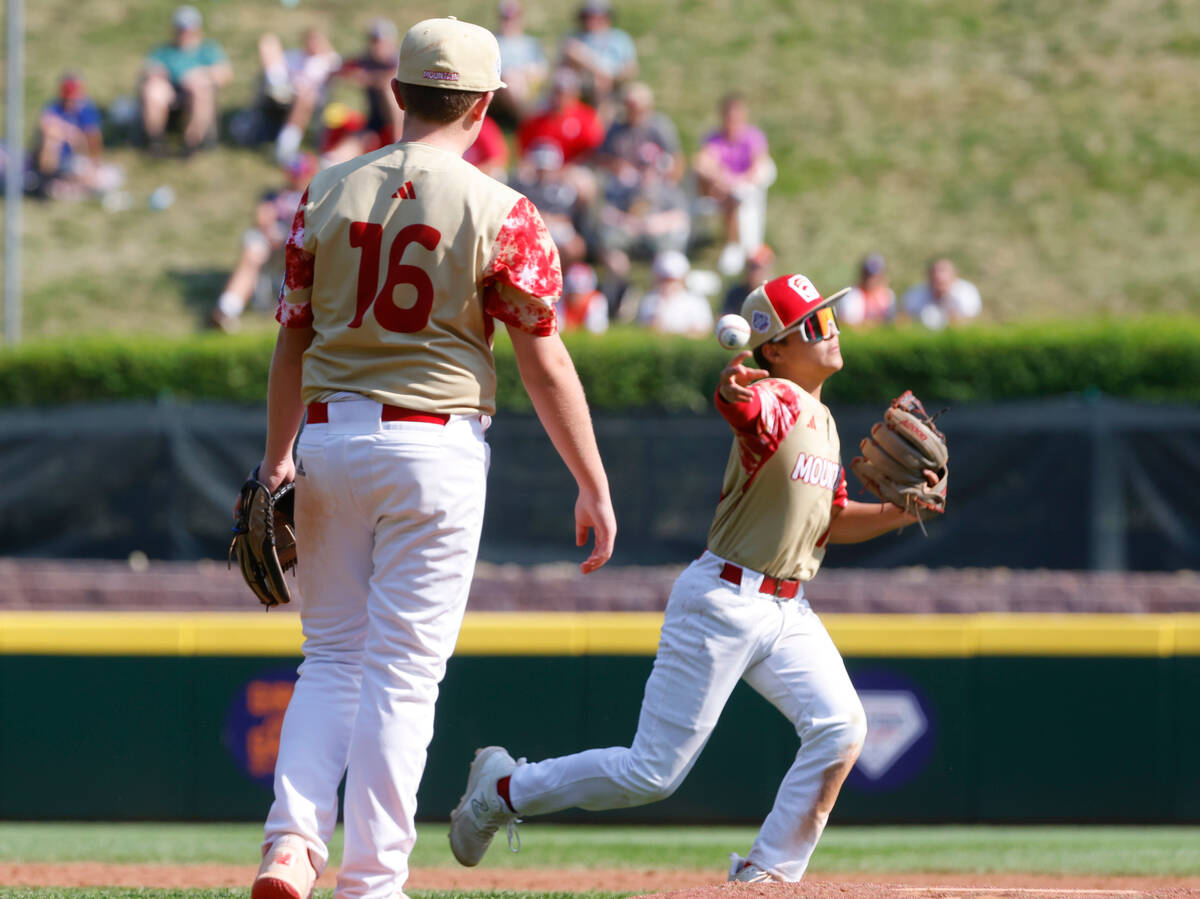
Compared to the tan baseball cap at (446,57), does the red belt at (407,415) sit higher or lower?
lower

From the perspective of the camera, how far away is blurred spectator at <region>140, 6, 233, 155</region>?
52.0 ft

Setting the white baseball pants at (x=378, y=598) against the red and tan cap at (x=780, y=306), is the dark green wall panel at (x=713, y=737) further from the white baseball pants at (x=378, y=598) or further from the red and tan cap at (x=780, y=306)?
the white baseball pants at (x=378, y=598)

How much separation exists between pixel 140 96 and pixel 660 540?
978cm

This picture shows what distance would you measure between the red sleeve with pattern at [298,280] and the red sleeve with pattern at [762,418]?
3.97ft

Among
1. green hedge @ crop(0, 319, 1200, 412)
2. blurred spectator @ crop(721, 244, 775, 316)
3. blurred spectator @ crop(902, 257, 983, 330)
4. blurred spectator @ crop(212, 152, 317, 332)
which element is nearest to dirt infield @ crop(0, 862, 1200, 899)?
green hedge @ crop(0, 319, 1200, 412)

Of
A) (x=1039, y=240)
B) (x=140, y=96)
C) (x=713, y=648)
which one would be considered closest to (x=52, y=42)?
(x=140, y=96)

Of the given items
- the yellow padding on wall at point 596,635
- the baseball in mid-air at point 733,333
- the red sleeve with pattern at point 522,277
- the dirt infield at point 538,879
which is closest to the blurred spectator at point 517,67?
the yellow padding on wall at point 596,635

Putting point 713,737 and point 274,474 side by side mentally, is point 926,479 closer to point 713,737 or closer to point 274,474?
point 274,474

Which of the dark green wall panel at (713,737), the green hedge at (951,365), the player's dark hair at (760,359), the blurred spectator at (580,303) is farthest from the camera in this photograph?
the blurred spectator at (580,303)

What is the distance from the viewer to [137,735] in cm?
746

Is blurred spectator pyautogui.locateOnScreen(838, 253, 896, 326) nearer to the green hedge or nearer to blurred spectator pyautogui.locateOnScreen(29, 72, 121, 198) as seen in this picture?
the green hedge

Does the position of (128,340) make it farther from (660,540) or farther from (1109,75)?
(1109,75)

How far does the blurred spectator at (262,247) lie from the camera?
13195mm

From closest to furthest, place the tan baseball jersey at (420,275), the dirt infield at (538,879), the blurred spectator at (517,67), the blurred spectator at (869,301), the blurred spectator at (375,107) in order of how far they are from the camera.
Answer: the tan baseball jersey at (420,275) < the dirt infield at (538,879) < the blurred spectator at (869,301) < the blurred spectator at (375,107) < the blurred spectator at (517,67)
